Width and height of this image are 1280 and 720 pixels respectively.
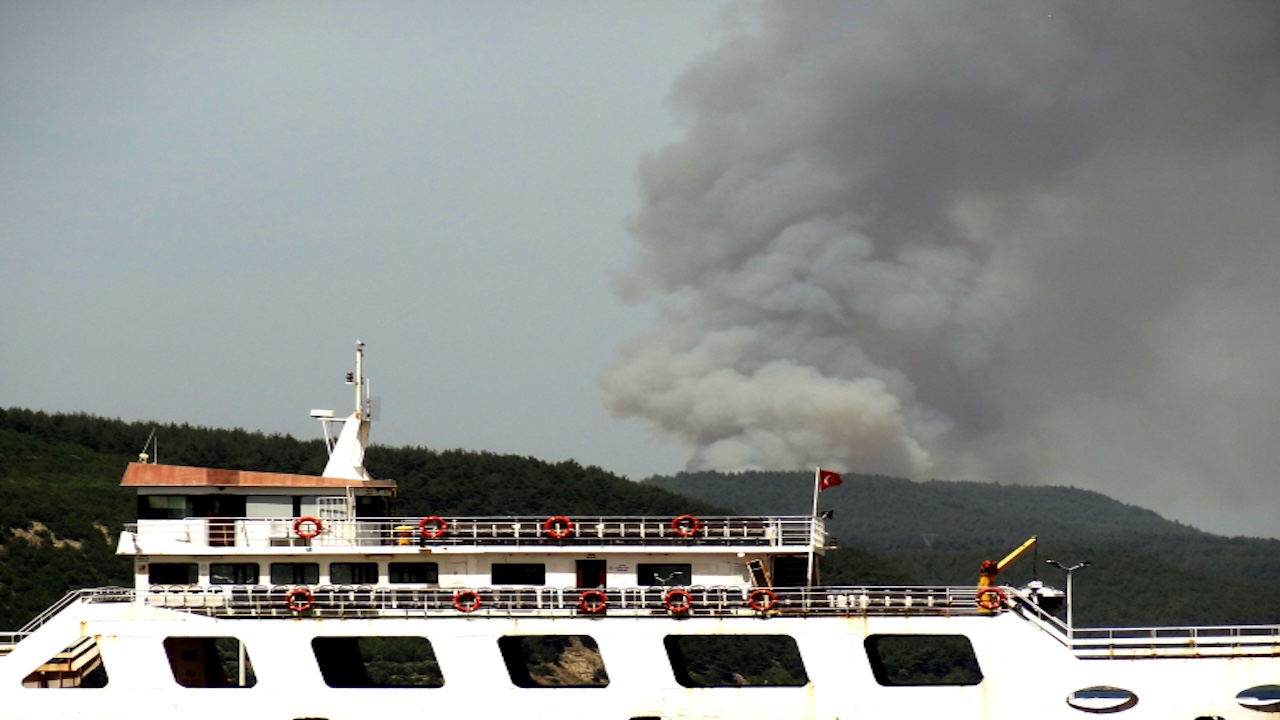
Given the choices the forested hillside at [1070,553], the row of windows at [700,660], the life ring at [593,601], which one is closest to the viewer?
the life ring at [593,601]

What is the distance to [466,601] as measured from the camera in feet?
132

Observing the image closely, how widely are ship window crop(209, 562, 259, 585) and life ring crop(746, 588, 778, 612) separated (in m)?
11.3

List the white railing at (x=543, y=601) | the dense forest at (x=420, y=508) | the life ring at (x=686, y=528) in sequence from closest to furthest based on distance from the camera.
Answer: the white railing at (x=543, y=601)
the life ring at (x=686, y=528)
the dense forest at (x=420, y=508)

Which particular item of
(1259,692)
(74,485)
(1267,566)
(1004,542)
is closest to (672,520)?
(1259,692)

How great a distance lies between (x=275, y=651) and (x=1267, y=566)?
120 m

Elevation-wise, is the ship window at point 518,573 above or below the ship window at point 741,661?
above

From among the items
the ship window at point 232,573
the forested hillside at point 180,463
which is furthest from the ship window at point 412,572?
the forested hillside at point 180,463

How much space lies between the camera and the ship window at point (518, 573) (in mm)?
42062

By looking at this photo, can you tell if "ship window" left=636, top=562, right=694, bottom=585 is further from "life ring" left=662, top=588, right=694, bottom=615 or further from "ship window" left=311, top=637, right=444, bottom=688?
"ship window" left=311, top=637, right=444, bottom=688

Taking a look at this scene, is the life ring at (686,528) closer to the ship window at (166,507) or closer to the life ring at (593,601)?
the life ring at (593,601)

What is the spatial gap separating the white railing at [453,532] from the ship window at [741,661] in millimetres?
49098

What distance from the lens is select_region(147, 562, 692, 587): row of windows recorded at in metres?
42.1

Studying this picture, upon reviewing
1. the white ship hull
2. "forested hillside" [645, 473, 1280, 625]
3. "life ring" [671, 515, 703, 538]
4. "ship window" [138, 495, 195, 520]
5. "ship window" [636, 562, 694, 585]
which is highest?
"forested hillside" [645, 473, 1280, 625]

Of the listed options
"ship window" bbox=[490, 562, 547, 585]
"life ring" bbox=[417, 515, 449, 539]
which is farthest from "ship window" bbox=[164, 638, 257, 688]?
"ship window" bbox=[490, 562, 547, 585]
